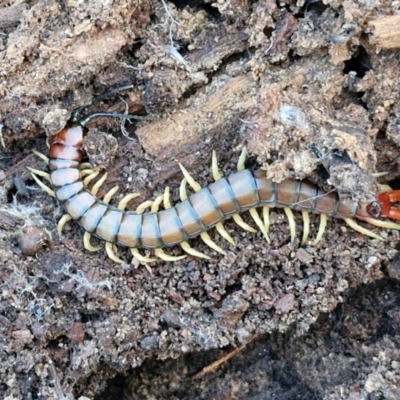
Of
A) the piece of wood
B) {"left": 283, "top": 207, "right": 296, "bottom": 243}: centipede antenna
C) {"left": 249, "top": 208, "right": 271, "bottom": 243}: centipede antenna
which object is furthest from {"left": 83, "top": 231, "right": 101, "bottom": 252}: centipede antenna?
the piece of wood

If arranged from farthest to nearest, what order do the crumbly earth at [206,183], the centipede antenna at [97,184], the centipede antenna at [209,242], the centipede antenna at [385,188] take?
the centipede antenna at [97,184]
the centipede antenna at [385,188]
the centipede antenna at [209,242]
the crumbly earth at [206,183]

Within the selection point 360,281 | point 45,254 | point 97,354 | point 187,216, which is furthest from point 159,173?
point 360,281

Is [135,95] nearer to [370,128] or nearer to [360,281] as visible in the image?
[370,128]

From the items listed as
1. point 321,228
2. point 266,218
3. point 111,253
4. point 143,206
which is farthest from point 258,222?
point 111,253

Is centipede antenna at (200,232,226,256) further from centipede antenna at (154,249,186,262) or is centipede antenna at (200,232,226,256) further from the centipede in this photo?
centipede antenna at (154,249,186,262)

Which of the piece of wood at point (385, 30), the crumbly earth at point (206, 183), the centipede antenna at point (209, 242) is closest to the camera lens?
the piece of wood at point (385, 30)

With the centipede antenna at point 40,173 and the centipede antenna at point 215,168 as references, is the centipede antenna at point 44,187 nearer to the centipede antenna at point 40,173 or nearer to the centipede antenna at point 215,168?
the centipede antenna at point 40,173

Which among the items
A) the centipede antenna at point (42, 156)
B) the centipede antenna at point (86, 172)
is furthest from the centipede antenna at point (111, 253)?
the centipede antenna at point (42, 156)

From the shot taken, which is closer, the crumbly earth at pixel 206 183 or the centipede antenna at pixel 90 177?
the crumbly earth at pixel 206 183
